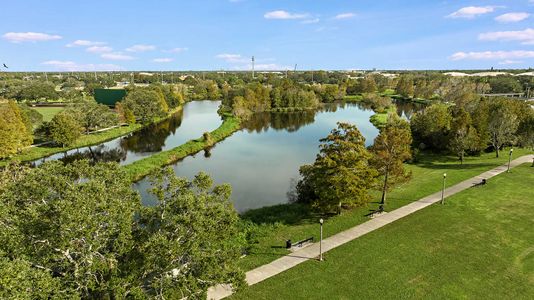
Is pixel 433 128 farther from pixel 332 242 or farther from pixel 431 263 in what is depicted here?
pixel 332 242

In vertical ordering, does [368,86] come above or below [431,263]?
above

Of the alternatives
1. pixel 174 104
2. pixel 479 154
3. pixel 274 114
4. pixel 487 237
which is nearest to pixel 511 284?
pixel 487 237

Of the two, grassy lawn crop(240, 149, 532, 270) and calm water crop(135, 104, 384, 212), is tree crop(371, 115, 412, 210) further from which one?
calm water crop(135, 104, 384, 212)

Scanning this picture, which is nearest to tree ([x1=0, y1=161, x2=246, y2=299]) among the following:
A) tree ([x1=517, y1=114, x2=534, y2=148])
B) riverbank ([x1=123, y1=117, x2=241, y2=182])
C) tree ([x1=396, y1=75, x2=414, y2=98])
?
riverbank ([x1=123, y1=117, x2=241, y2=182])

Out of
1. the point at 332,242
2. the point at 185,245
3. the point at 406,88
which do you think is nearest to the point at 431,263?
the point at 332,242

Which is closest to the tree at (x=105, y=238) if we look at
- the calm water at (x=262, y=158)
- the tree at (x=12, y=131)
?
the calm water at (x=262, y=158)

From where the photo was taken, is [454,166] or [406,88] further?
[406,88]
